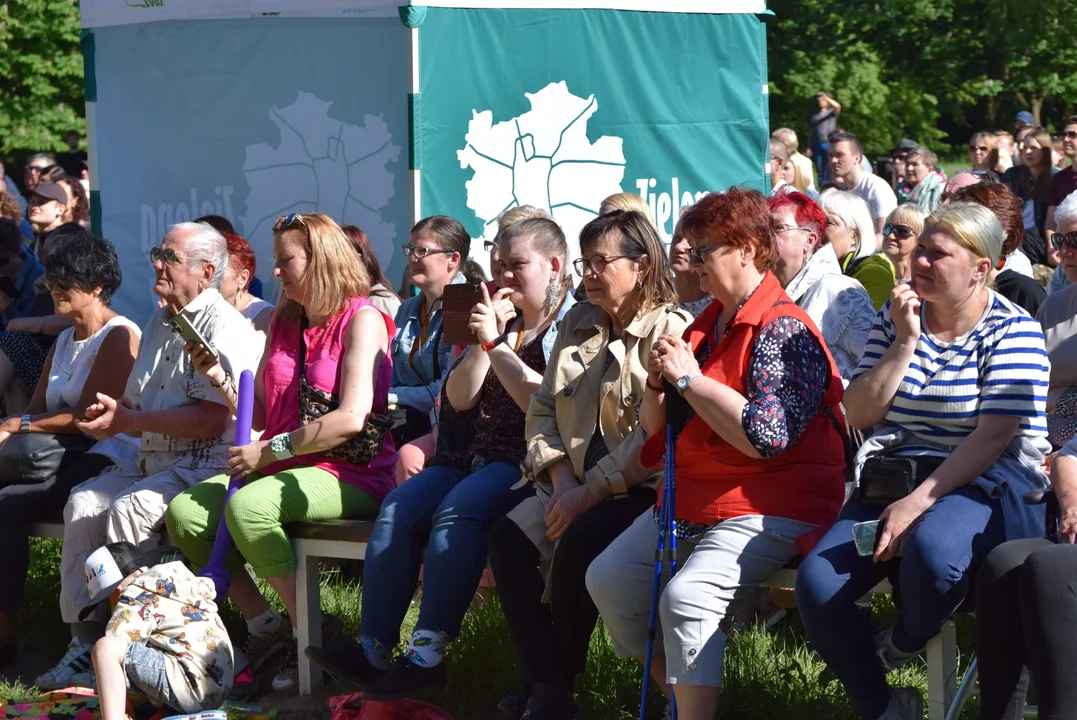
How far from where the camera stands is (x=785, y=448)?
12.5 ft

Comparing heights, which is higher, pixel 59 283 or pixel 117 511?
pixel 59 283

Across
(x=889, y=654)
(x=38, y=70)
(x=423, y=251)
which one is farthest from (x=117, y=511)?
(x=38, y=70)

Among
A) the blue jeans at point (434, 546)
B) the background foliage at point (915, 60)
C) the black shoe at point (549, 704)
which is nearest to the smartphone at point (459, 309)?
the blue jeans at point (434, 546)

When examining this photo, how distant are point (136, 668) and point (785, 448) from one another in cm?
220

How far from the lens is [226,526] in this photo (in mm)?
5000

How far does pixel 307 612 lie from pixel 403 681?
0.77 metres

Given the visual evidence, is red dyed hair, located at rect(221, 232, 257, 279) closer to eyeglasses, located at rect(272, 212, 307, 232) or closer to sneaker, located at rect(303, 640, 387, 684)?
eyeglasses, located at rect(272, 212, 307, 232)

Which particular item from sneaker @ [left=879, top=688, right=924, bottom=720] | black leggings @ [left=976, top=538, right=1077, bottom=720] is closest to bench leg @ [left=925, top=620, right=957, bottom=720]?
sneaker @ [left=879, top=688, right=924, bottom=720]

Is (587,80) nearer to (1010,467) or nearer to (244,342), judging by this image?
(244,342)

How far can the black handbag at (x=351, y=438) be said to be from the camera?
5121 millimetres

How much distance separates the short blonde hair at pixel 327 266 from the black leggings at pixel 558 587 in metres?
1.25

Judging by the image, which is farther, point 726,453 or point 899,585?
point 726,453

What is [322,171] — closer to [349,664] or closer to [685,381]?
[349,664]

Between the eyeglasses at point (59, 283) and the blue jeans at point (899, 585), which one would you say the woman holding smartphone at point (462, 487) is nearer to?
the blue jeans at point (899, 585)
